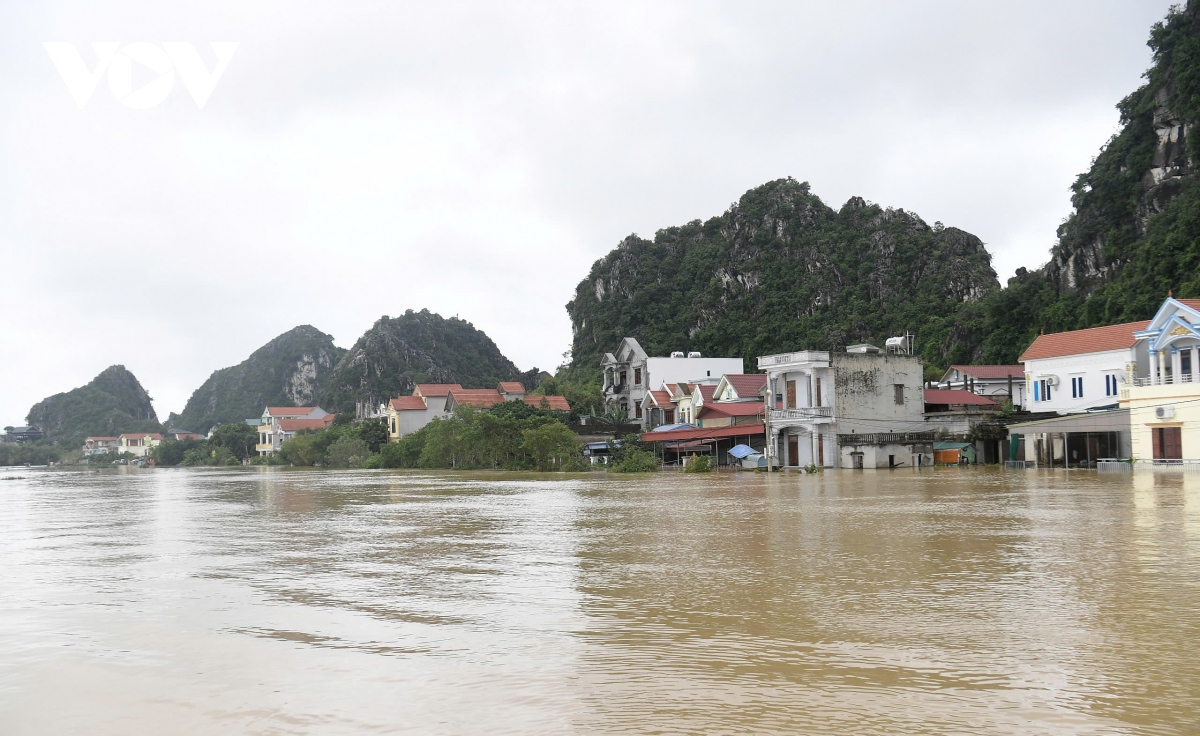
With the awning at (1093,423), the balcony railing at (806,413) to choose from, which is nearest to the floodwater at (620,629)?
the awning at (1093,423)

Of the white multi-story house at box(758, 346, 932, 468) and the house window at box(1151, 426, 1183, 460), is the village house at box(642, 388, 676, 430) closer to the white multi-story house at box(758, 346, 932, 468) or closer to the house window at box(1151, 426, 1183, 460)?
the white multi-story house at box(758, 346, 932, 468)

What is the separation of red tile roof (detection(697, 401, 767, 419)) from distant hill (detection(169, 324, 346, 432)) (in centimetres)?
12656

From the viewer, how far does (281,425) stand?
110938 mm

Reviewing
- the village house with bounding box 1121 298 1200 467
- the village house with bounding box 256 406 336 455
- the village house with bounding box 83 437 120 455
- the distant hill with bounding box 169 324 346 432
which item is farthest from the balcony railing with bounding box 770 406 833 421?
the distant hill with bounding box 169 324 346 432

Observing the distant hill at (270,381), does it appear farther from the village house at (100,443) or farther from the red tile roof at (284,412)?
the red tile roof at (284,412)

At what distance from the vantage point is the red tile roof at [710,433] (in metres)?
55.2

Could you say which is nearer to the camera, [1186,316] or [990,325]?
[1186,316]

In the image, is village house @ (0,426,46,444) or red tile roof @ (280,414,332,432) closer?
red tile roof @ (280,414,332,432)

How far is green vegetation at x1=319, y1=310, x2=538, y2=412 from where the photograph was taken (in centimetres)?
12875

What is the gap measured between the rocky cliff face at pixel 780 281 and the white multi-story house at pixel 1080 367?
26.9 m

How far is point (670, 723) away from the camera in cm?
627

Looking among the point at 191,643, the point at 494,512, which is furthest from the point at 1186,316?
the point at 191,643

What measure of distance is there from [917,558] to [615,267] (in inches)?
3640

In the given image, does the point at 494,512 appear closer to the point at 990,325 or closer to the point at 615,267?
the point at 990,325
